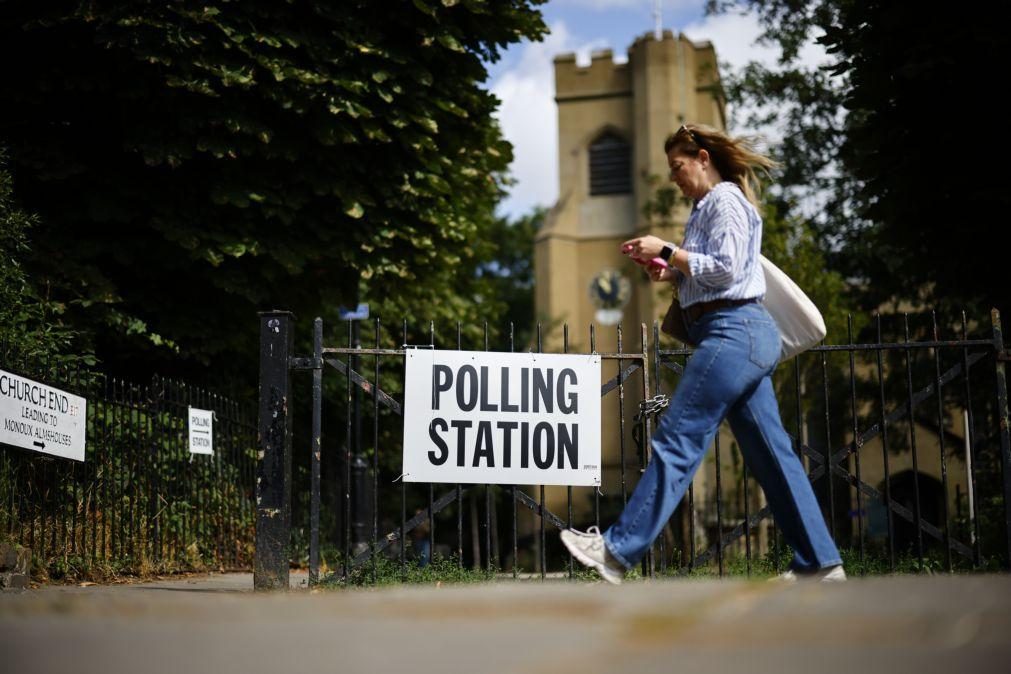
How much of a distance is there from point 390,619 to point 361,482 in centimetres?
1473

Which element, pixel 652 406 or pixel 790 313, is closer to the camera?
pixel 790 313

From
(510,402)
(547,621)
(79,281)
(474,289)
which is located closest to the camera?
(547,621)

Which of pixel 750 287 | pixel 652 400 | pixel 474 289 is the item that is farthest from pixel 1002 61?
pixel 474 289

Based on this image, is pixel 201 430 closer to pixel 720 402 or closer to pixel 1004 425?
pixel 1004 425

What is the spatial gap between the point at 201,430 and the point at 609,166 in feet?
139

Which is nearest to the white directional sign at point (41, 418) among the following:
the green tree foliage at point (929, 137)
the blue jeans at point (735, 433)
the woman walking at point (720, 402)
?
the woman walking at point (720, 402)

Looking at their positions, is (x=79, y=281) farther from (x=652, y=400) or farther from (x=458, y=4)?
(x=652, y=400)

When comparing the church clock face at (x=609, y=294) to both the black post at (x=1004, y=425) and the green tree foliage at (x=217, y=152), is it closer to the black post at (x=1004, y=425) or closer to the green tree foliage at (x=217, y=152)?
the green tree foliage at (x=217, y=152)

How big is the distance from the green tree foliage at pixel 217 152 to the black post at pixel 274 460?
12.4ft

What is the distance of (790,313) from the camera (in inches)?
201

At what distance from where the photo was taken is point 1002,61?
10328 millimetres

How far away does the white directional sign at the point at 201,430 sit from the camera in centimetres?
1070

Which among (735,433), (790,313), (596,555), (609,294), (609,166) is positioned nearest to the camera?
(596,555)

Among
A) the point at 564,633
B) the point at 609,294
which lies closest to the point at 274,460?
the point at 564,633
